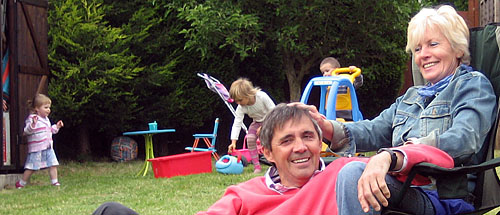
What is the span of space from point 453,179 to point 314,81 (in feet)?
16.0

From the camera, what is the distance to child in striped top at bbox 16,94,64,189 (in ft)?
23.7

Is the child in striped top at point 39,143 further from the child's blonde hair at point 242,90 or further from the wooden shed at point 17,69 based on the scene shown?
the child's blonde hair at point 242,90

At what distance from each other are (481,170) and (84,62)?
300 inches

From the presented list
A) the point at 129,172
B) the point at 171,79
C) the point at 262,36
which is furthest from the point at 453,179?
the point at 262,36

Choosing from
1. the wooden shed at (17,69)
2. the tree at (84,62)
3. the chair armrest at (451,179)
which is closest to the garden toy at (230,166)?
the wooden shed at (17,69)

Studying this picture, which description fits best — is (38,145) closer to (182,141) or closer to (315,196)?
(182,141)

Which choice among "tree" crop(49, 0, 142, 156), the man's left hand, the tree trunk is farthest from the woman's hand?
the tree trunk

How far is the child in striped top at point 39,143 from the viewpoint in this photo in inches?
284

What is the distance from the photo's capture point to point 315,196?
230 centimetres

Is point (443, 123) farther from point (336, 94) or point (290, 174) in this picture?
point (336, 94)

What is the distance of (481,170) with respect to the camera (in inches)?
83.2

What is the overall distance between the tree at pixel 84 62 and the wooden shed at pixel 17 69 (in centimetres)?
112

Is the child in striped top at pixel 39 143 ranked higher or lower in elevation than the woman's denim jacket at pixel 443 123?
lower

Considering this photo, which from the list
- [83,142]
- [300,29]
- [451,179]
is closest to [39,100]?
[83,142]
